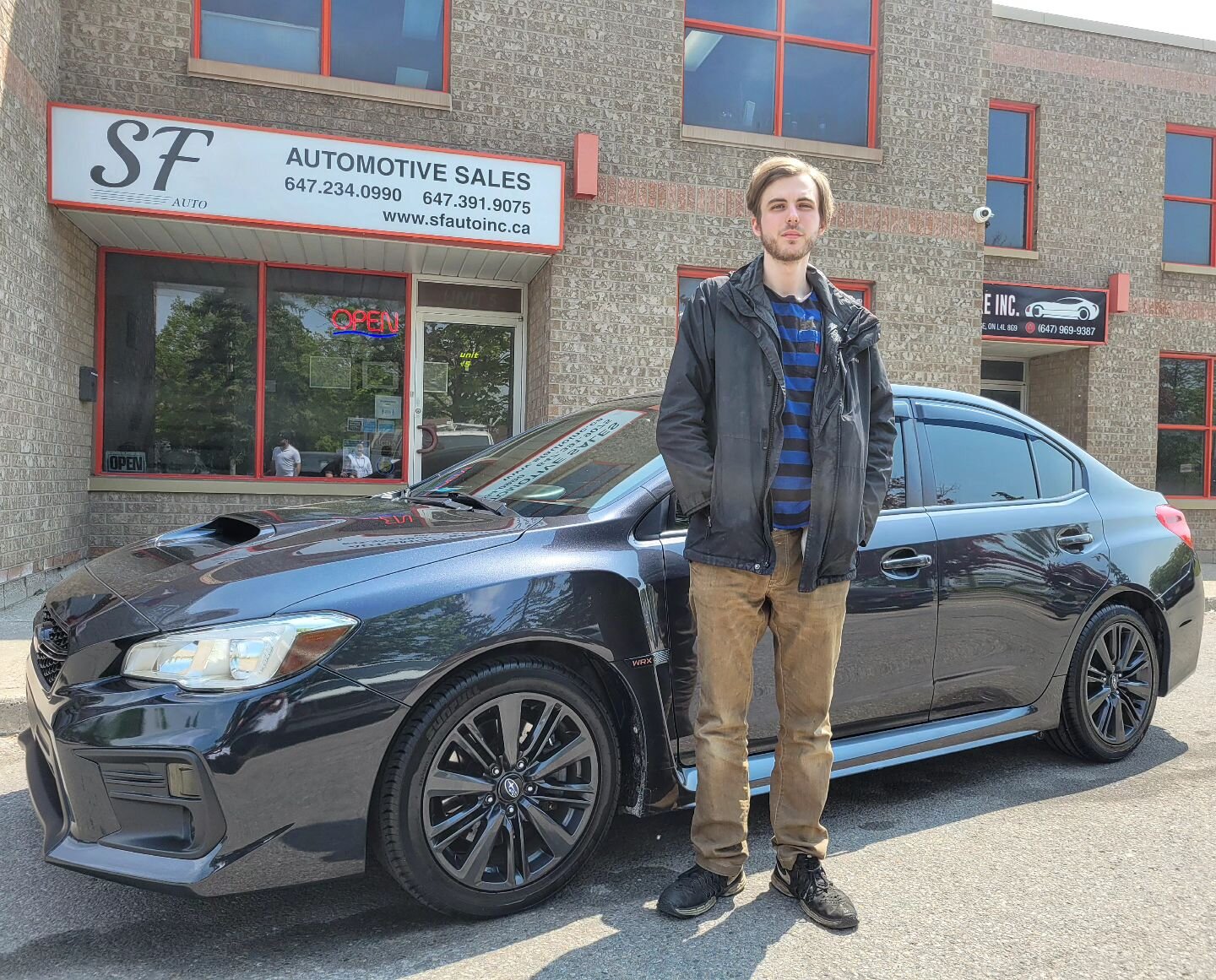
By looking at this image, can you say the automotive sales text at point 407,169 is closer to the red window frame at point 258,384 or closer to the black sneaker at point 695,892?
the red window frame at point 258,384

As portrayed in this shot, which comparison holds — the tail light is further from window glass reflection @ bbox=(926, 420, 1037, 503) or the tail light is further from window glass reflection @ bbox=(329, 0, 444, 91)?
window glass reflection @ bbox=(329, 0, 444, 91)

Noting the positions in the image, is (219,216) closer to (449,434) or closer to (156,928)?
(449,434)

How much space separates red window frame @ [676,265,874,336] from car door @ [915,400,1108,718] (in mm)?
5482

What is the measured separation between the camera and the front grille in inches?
103

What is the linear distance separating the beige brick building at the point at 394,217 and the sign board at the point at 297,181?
23 millimetres

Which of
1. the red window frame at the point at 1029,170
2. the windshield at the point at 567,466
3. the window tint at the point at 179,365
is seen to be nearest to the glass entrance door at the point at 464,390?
the window tint at the point at 179,365

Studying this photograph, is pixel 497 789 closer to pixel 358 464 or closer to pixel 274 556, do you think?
pixel 274 556

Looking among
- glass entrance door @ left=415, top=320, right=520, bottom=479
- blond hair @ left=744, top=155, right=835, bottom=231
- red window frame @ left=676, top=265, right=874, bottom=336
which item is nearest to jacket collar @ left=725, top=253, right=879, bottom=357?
blond hair @ left=744, top=155, right=835, bottom=231

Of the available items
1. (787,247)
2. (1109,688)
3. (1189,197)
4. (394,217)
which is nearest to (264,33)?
(394,217)

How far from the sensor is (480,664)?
8.61ft

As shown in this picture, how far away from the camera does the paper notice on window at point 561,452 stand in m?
3.51

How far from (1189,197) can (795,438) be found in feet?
43.5

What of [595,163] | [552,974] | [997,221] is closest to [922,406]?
[552,974]

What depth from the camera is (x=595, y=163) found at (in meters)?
8.82
